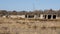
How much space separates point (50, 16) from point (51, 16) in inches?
64.4

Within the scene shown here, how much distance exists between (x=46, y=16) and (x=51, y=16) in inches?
73.8

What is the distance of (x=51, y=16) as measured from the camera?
66.9m

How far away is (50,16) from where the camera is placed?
68.6m

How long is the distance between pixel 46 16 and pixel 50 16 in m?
2.47

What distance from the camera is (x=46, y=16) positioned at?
6675cm
